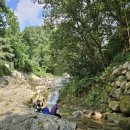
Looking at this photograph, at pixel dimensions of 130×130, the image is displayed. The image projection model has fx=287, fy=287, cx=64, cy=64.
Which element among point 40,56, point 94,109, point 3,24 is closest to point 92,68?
point 94,109

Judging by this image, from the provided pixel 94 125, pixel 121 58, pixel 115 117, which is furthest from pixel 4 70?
pixel 94 125

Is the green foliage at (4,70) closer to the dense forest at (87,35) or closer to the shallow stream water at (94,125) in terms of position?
the dense forest at (87,35)

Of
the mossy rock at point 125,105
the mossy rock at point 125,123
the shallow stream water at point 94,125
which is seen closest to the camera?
the mossy rock at point 125,123

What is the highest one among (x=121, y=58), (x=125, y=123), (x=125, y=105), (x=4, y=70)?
(x=4, y=70)

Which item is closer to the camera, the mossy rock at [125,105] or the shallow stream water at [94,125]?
the shallow stream water at [94,125]

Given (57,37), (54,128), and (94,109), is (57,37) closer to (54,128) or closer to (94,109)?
(94,109)

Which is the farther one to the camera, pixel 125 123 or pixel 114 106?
pixel 114 106

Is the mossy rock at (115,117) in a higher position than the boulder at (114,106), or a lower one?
lower

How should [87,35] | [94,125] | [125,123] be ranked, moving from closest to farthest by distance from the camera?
[125,123] < [94,125] < [87,35]

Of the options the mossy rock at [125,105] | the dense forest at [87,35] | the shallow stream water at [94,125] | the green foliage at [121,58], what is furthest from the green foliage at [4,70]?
the mossy rock at [125,105]

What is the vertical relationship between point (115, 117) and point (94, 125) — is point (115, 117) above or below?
above

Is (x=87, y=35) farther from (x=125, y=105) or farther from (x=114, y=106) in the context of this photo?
(x=125, y=105)

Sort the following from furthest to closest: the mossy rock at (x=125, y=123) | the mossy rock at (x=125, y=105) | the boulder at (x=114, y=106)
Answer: the boulder at (x=114, y=106) < the mossy rock at (x=125, y=105) < the mossy rock at (x=125, y=123)

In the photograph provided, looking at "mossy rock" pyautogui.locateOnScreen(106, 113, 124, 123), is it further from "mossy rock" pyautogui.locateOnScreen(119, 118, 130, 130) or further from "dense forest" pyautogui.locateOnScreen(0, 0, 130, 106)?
"dense forest" pyautogui.locateOnScreen(0, 0, 130, 106)
